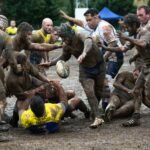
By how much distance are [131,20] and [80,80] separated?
1.40 m

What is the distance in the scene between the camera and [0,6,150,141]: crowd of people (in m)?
8.59

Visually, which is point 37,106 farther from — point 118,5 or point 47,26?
point 118,5

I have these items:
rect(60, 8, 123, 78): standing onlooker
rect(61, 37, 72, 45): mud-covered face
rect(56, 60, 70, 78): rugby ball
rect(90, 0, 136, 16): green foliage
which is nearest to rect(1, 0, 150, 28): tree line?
rect(90, 0, 136, 16): green foliage

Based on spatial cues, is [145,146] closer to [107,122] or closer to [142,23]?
[107,122]

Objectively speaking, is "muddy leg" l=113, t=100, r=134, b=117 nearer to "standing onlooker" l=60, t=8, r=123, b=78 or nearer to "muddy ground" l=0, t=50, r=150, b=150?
"muddy ground" l=0, t=50, r=150, b=150

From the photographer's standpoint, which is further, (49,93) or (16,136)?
(49,93)

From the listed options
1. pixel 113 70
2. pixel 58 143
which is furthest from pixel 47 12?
pixel 58 143

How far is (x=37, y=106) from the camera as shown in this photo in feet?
26.8

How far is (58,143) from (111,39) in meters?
3.34

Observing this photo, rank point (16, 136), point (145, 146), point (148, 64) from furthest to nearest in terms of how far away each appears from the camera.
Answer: point (148, 64)
point (16, 136)
point (145, 146)

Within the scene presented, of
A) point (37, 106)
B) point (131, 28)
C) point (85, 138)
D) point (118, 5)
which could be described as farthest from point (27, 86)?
point (118, 5)

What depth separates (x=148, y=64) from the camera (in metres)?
9.05

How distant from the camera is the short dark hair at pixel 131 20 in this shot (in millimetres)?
9047

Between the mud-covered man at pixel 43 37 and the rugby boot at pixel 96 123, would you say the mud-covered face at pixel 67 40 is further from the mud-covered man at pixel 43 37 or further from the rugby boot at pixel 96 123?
the mud-covered man at pixel 43 37
